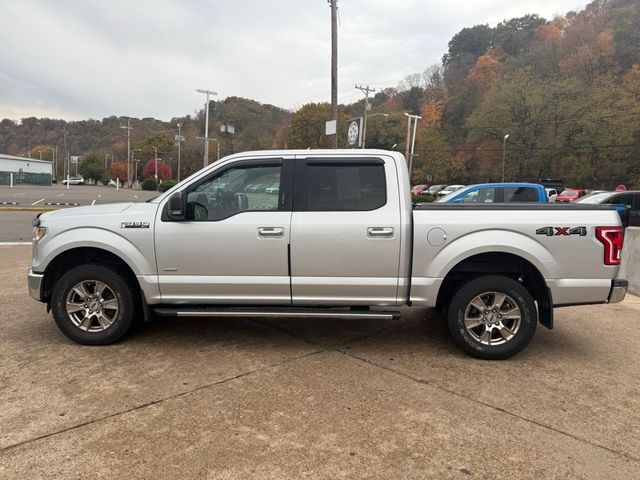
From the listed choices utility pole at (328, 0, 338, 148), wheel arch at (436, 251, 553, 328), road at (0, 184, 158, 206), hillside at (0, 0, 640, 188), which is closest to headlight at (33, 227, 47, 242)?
wheel arch at (436, 251, 553, 328)

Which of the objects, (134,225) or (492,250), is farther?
(134,225)

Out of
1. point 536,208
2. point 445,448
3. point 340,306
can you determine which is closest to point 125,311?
point 340,306

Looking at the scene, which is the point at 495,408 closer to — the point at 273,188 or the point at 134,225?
the point at 273,188

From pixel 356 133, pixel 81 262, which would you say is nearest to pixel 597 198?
pixel 356 133

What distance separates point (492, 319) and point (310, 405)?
197 centimetres

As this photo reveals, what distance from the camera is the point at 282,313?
446 centimetres

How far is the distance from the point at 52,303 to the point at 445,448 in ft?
12.4

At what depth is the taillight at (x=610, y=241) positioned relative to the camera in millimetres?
4227

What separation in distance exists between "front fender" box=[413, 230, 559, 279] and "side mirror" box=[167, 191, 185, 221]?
2206mm

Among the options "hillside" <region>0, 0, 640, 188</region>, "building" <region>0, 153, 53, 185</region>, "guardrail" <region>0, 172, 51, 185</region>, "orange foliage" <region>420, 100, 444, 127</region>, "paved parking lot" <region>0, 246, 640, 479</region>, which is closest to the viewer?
"paved parking lot" <region>0, 246, 640, 479</region>

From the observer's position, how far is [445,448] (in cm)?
302

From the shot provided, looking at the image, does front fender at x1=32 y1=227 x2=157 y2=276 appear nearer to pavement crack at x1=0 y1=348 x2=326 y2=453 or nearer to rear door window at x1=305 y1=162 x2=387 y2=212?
pavement crack at x1=0 y1=348 x2=326 y2=453

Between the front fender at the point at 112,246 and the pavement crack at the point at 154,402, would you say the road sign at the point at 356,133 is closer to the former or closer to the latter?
the front fender at the point at 112,246

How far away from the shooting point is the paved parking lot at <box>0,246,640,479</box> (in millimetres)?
2836
